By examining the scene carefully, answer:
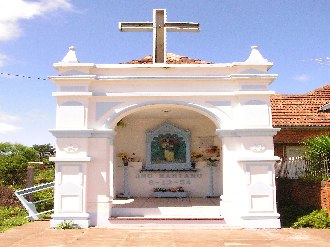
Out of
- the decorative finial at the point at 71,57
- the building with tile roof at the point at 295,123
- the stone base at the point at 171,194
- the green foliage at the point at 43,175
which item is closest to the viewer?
the decorative finial at the point at 71,57

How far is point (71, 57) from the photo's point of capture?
10.1 metres

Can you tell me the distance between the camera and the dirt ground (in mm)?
7676

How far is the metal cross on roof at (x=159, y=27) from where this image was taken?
35.2 feet

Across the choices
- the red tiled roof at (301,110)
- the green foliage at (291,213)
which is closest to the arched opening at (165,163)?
the red tiled roof at (301,110)

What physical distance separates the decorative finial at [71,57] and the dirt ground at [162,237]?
435 cm

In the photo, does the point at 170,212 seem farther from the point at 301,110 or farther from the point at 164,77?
the point at 301,110

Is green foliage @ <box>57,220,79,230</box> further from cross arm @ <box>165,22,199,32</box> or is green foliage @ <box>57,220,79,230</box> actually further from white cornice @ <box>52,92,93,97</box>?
cross arm @ <box>165,22,199,32</box>

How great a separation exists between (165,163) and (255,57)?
543 cm

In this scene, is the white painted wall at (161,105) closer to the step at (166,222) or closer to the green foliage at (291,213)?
the step at (166,222)

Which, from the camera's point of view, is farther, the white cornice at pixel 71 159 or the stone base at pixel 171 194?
the stone base at pixel 171 194

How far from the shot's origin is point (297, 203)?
11.3 metres

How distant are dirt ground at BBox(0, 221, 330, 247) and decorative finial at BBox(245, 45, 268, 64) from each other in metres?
4.33

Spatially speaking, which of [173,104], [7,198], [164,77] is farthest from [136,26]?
[7,198]

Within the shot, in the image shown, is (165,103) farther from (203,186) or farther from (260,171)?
(203,186)
